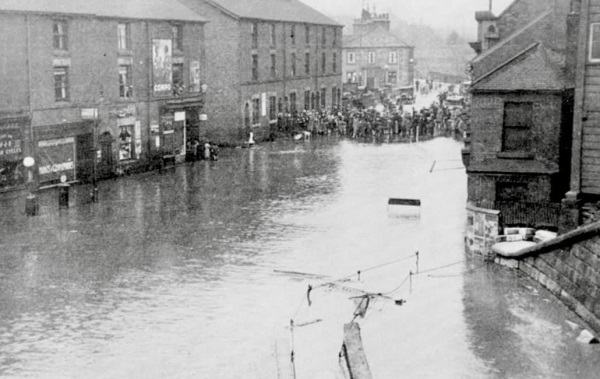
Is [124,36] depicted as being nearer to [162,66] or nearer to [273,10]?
[162,66]

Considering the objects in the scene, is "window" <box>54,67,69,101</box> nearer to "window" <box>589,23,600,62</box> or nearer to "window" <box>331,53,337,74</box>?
"window" <box>589,23,600,62</box>

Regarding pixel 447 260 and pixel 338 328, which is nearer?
pixel 338 328

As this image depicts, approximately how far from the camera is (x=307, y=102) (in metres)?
68.4

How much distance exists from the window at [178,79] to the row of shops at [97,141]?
2.40ft

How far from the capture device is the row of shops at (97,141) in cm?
3459

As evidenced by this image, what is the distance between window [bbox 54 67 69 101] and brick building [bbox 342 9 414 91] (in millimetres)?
65618

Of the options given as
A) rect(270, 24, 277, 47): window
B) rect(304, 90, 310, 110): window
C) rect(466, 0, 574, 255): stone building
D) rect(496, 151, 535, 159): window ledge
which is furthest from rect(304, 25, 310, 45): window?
rect(496, 151, 535, 159): window ledge

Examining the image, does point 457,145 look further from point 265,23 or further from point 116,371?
point 116,371

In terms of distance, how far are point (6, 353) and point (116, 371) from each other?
2.50 metres

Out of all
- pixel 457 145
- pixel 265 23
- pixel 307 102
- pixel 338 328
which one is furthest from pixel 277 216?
pixel 307 102

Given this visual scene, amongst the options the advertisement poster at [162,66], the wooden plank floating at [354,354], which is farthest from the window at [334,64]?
the wooden plank floating at [354,354]

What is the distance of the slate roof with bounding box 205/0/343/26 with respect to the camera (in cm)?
5553

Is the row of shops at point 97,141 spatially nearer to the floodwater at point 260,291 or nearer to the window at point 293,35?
the floodwater at point 260,291

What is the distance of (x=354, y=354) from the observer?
553 inches
